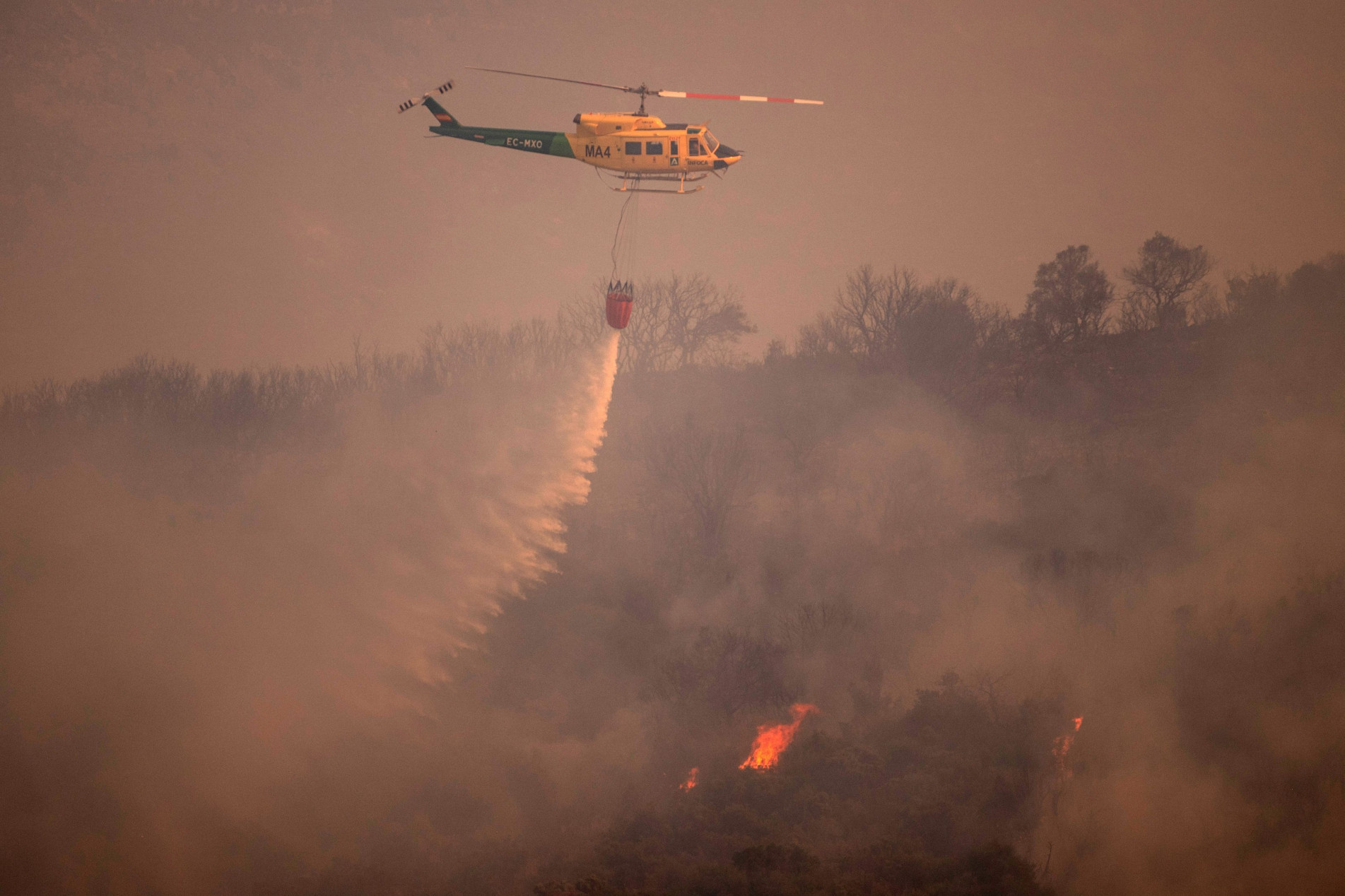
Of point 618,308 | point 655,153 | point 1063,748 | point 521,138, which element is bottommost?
point 1063,748

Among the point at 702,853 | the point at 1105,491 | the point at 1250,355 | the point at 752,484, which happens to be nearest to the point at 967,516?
the point at 1105,491

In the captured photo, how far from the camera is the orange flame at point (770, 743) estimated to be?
124 ft

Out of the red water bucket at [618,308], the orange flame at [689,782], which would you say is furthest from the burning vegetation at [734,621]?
the red water bucket at [618,308]

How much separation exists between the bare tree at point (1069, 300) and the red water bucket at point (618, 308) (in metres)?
37.1

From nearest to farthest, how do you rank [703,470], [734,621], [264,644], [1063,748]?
[1063,748] < [264,644] < [734,621] < [703,470]

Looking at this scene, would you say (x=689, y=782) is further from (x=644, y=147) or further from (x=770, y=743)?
(x=644, y=147)

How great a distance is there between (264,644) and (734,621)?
73.1 ft

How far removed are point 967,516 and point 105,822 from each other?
4076cm

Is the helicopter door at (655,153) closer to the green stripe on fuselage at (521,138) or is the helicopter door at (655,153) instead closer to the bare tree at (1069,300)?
the green stripe on fuselage at (521,138)

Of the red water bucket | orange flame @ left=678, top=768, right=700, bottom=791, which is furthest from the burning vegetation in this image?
the red water bucket

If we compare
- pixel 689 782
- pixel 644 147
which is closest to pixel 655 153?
pixel 644 147

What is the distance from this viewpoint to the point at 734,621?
4450cm

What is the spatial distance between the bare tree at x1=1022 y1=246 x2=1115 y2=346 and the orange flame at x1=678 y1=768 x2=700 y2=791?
35329 millimetres

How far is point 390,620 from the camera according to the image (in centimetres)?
3675
